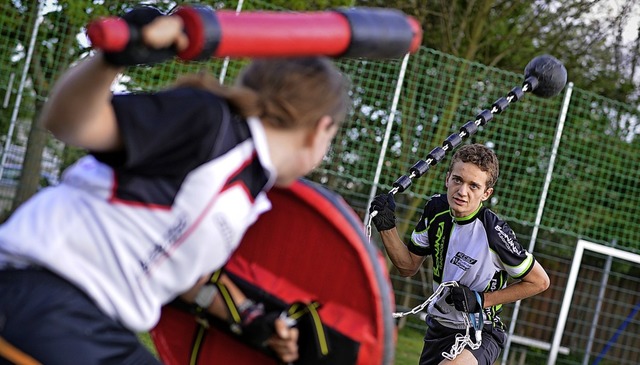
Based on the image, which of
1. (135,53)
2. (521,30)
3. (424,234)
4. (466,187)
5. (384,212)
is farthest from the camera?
(521,30)

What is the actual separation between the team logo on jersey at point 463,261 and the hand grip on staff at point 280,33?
3.33m

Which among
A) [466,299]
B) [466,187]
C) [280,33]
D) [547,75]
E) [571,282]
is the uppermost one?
[547,75]

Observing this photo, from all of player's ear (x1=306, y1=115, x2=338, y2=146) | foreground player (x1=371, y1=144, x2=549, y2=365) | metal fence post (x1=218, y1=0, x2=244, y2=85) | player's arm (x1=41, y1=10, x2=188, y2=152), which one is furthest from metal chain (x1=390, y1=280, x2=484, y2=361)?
metal fence post (x1=218, y1=0, x2=244, y2=85)

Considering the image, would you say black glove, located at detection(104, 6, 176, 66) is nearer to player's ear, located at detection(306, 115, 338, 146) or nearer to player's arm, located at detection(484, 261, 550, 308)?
player's ear, located at detection(306, 115, 338, 146)

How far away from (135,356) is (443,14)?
42.3 ft

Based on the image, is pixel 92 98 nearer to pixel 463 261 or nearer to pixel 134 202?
pixel 134 202

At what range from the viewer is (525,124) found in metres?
10.6

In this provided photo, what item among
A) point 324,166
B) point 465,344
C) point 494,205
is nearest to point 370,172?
point 324,166

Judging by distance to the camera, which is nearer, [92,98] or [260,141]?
[92,98]

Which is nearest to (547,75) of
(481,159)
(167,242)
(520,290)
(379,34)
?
(481,159)

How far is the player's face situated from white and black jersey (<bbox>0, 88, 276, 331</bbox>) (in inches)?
134

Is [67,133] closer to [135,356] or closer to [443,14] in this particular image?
[135,356]

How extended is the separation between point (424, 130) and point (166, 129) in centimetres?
876

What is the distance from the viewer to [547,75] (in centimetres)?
641
